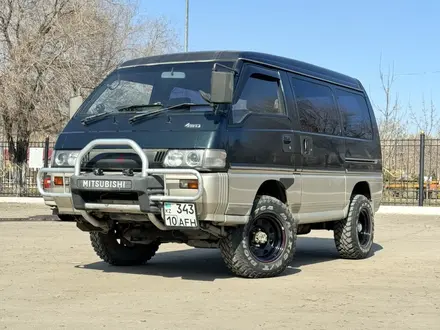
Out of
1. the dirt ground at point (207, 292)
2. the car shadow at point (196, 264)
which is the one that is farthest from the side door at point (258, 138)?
the car shadow at point (196, 264)

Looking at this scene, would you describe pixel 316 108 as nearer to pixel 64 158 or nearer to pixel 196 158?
pixel 196 158

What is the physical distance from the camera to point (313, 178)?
9.09 metres

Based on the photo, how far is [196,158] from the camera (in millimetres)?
7344

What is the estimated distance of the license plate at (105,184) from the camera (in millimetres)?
7435

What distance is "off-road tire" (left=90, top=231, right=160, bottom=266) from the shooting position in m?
9.00

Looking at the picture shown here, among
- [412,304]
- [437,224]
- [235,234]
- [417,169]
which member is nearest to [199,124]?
[235,234]

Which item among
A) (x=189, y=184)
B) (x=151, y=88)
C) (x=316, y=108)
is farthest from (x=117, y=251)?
(x=316, y=108)

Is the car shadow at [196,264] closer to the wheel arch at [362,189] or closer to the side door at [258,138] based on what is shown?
the wheel arch at [362,189]

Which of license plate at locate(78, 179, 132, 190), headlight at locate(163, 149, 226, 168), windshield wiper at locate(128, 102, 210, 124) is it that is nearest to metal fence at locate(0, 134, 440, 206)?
windshield wiper at locate(128, 102, 210, 124)

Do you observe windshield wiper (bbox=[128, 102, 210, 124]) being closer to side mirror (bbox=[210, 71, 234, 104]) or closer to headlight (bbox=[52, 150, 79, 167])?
side mirror (bbox=[210, 71, 234, 104])

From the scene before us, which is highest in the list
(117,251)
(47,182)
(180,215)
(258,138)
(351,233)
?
(258,138)

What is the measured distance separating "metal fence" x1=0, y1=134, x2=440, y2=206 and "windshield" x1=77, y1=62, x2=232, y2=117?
13.9 meters

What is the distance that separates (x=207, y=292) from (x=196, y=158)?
132 cm

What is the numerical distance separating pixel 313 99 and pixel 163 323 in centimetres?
451
